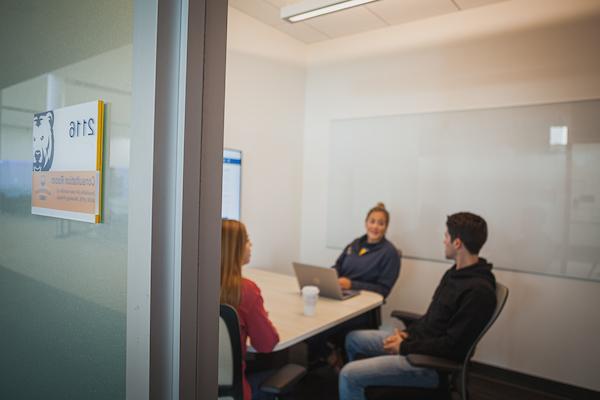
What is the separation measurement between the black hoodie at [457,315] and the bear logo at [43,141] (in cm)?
179

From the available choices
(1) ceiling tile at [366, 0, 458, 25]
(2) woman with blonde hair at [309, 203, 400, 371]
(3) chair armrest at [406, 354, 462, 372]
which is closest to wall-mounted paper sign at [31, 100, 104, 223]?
(3) chair armrest at [406, 354, 462, 372]

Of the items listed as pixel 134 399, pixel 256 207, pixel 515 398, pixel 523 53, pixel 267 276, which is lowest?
pixel 515 398

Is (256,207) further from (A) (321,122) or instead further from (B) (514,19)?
(B) (514,19)

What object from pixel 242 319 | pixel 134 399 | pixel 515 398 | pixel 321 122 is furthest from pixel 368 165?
pixel 134 399

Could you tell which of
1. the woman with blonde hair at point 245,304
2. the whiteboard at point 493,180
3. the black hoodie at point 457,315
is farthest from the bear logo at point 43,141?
the whiteboard at point 493,180

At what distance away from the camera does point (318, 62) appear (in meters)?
4.37

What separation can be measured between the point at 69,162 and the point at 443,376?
6.07 feet

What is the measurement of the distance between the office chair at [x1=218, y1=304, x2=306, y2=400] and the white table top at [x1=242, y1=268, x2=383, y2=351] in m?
0.23

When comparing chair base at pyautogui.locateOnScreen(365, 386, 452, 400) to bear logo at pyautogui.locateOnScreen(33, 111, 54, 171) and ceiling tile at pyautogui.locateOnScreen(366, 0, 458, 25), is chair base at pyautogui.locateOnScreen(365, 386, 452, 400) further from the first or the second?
ceiling tile at pyautogui.locateOnScreen(366, 0, 458, 25)

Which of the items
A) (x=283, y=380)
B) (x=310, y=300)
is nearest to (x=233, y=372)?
(x=283, y=380)

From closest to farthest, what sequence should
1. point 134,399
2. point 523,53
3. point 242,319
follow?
point 134,399, point 242,319, point 523,53

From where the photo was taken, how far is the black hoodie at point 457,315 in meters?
1.96

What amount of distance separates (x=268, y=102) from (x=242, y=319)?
2.61m

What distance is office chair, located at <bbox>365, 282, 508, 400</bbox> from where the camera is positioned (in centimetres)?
190
